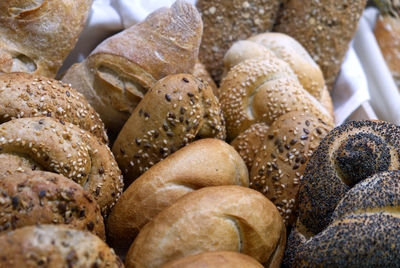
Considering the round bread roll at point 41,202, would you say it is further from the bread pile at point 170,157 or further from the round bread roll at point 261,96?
the round bread roll at point 261,96

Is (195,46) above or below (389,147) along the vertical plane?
above

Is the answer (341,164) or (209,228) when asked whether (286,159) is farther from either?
(209,228)

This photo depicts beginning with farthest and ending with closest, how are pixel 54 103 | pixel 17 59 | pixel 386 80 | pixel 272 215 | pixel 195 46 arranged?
1. pixel 386 80
2. pixel 195 46
3. pixel 17 59
4. pixel 54 103
5. pixel 272 215

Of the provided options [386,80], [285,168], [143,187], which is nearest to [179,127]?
[143,187]

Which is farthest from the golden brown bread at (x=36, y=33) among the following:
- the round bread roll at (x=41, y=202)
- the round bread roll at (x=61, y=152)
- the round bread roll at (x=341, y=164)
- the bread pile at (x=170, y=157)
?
the round bread roll at (x=341, y=164)

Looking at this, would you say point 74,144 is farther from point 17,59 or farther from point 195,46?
point 195,46

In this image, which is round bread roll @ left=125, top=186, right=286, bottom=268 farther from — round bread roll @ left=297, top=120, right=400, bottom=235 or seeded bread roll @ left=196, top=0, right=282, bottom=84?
seeded bread roll @ left=196, top=0, right=282, bottom=84
